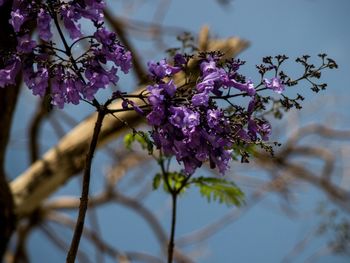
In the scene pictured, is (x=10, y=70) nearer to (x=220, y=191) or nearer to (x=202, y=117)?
(x=202, y=117)

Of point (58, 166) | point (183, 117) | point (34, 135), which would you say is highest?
point (34, 135)

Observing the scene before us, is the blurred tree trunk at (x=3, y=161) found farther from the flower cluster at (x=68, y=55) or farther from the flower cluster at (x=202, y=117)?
the flower cluster at (x=202, y=117)

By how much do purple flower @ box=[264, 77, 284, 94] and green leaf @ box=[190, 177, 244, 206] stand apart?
761mm

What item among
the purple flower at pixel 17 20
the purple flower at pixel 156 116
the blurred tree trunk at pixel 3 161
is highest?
the blurred tree trunk at pixel 3 161

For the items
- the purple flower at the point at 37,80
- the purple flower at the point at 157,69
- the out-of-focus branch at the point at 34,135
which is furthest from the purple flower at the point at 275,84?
the out-of-focus branch at the point at 34,135

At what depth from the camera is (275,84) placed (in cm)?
105

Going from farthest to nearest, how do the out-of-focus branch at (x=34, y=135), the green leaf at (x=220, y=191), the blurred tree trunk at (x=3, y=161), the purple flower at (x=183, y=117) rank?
the out-of-focus branch at (x=34, y=135)
the blurred tree trunk at (x=3, y=161)
the green leaf at (x=220, y=191)
the purple flower at (x=183, y=117)

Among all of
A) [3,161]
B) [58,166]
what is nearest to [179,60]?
[3,161]

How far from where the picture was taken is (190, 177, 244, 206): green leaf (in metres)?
1.79

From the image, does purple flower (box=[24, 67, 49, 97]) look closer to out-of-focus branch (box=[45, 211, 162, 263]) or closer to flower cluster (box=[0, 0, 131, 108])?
flower cluster (box=[0, 0, 131, 108])

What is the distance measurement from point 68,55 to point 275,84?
45 cm

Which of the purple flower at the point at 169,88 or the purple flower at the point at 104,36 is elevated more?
the purple flower at the point at 104,36

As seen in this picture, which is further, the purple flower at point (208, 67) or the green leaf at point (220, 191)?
the green leaf at point (220, 191)

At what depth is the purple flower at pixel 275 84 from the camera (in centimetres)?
104
